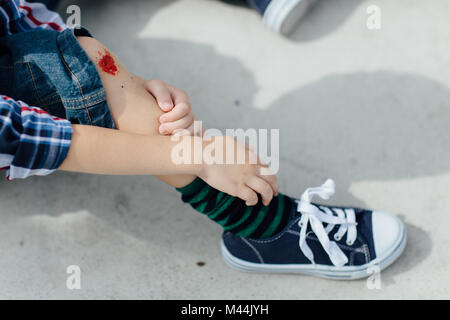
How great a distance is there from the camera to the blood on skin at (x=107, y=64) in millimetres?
809

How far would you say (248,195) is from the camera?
791mm

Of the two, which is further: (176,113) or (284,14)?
(284,14)

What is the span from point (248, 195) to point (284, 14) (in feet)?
1.99

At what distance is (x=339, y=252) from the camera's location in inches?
35.5

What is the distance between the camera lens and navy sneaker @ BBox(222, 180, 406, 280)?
2.96 ft

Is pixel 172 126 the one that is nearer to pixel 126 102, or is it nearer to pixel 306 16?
pixel 126 102

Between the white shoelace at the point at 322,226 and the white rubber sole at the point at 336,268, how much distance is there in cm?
2

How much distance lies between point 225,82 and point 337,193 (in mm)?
413

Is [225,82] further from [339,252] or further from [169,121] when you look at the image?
[339,252]

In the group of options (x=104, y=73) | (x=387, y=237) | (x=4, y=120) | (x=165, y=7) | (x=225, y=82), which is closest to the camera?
(x=4, y=120)

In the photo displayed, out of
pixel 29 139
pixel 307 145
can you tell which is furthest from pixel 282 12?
pixel 29 139

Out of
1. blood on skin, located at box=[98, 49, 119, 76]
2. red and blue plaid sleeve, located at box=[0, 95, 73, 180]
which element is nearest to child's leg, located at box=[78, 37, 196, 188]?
blood on skin, located at box=[98, 49, 119, 76]

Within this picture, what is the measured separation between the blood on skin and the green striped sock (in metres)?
0.25
